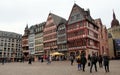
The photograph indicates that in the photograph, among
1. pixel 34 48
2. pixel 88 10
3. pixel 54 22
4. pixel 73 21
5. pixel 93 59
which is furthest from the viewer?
pixel 34 48

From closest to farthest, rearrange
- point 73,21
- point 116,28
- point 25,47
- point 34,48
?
point 73,21 < point 34,48 < point 25,47 < point 116,28

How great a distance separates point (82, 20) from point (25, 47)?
1639 inches

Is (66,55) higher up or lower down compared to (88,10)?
lower down

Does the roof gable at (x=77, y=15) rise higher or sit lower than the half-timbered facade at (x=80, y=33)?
higher

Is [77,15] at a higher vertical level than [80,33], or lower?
higher

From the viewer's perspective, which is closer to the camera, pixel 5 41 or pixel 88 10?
pixel 88 10

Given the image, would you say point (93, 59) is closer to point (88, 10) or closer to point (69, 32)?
point (69, 32)

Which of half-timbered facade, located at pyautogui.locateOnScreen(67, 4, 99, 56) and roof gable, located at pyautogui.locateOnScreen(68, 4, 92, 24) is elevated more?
roof gable, located at pyautogui.locateOnScreen(68, 4, 92, 24)

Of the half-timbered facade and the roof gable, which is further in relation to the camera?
the roof gable

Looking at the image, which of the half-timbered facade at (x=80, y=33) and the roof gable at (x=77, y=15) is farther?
the roof gable at (x=77, y=15)

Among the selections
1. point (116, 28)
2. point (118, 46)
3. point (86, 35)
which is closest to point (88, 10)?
point (86, 35)

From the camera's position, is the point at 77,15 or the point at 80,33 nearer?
the point at 80,33

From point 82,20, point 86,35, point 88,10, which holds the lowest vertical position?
point 86,35

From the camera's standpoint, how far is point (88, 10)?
60.9 meters
